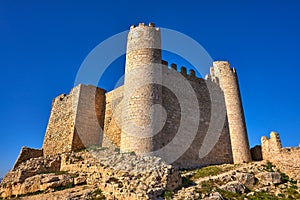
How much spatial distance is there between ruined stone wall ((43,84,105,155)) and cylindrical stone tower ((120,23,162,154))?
4.73m

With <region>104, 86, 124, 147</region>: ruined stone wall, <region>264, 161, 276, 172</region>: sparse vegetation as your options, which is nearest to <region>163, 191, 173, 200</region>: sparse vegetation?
<region>264, 161, 276, 172</region>: sparse vegetation

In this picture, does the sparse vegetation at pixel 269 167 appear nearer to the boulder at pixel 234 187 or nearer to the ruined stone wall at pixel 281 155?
the ruined stone wall at pixel 281 155

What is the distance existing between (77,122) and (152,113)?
638cm

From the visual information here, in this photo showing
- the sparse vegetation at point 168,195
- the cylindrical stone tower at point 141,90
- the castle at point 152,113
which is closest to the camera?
the sparse vegetation at point 168,195

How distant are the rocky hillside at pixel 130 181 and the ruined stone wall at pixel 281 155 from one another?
1.72 ft

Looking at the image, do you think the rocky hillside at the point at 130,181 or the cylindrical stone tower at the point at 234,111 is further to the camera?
the cylindrical stone tower at the point at 234,111

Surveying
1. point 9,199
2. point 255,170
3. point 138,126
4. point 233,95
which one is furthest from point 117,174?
point 233,95

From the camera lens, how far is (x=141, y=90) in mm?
14195

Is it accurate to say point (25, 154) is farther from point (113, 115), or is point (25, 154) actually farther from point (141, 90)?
point (141, 90)

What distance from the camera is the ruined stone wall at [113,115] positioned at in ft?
56.1

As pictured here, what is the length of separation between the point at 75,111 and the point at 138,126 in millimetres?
6498

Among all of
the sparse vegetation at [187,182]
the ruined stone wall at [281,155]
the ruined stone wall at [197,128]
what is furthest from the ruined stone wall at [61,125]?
the ruined stone wall at [281,155]

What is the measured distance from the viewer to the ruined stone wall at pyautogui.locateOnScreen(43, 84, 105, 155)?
57.3 ft

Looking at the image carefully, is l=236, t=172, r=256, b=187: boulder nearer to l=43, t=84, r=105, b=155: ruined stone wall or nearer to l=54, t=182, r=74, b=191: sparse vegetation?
l=54, t=182, r=74, b=191: sparse vegetation
